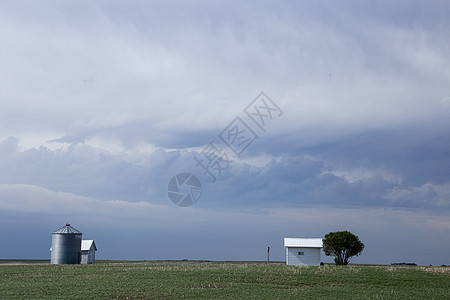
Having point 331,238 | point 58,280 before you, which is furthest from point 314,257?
point 58,280

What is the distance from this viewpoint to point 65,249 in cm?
7619

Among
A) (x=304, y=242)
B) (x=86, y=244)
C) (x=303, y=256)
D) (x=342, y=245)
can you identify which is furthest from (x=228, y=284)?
(x=86, y=244)

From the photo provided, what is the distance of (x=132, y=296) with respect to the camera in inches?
1438

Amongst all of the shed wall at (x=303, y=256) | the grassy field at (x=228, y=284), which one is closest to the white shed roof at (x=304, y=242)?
the shed wall at (x=303, y=256)

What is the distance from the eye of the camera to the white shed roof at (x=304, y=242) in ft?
234

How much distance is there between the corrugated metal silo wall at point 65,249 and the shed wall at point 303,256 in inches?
1360

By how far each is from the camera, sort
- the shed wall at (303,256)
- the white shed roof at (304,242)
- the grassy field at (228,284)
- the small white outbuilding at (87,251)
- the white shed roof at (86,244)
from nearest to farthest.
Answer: the grassy field at (228,284) → the shed wall at (303,256) → the white shed roof at (304,242) → the small white outbuilding at (87,251) → the white shed roof at (86,244)

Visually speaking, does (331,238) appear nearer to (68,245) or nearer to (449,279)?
(449,279)

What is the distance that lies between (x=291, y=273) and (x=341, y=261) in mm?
31945

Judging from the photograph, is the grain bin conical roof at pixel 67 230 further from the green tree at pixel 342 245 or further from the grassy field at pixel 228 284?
the green tree at pixel 342 245

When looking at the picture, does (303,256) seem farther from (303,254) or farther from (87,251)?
(87,251)

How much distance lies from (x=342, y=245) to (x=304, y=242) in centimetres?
940

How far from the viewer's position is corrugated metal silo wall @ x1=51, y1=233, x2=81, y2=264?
75938mm

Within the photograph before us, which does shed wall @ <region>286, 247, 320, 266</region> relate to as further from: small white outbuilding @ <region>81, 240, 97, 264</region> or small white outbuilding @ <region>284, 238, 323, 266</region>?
small white outbuilding @ <region>81, 240, 97, 264</region>
